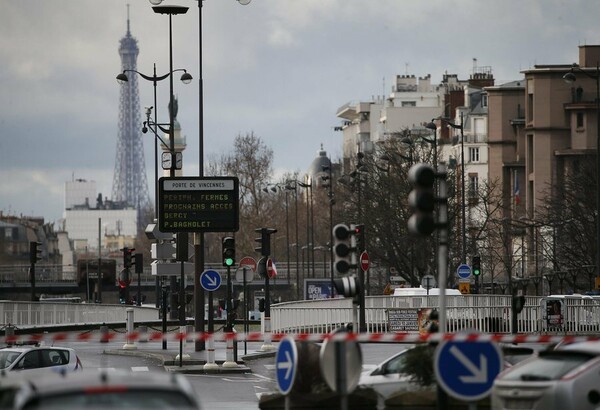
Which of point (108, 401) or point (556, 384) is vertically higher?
point (108, 401)

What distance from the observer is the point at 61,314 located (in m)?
67.8

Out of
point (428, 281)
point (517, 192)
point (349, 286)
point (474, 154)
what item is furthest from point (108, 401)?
point (474, 154)

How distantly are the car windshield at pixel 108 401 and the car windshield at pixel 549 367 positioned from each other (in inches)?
305

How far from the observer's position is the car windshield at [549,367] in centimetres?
1938

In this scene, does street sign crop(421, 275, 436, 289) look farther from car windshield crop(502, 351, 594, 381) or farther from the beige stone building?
car windshield crop(502, 351, 594, 381)

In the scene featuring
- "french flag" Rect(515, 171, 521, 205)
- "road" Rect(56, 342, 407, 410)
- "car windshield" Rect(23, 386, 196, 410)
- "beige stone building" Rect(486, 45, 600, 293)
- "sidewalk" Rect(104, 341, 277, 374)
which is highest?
"beige stone building" Rect(486, 45, 600, 293)

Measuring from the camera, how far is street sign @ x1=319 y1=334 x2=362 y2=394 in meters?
18.3

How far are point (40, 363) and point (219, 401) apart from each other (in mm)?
4383

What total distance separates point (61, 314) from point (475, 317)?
67.7 feet

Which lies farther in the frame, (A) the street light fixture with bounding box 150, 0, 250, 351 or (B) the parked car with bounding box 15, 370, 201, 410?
(A) the street light fixture with bounding box 150, 0, 250, 351

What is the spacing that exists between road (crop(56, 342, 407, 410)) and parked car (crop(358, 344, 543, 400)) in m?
3.12

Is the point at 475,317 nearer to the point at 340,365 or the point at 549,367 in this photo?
the point at 549,367

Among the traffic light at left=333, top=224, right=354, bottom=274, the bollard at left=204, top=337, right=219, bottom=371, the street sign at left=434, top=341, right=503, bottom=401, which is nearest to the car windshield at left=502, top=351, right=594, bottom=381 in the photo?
the street sign at left=434, top=341, right=503, bottom=401

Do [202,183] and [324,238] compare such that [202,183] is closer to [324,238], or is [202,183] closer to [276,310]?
[276,310]
